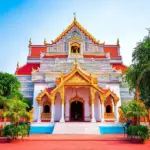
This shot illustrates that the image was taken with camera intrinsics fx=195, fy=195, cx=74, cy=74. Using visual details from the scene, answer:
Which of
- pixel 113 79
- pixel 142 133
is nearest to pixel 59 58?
pixel 113 79

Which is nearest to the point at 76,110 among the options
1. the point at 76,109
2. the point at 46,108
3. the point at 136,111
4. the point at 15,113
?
the point at 76,109

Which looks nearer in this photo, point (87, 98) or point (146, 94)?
point (146, 94)

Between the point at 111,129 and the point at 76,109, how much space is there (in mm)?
4728

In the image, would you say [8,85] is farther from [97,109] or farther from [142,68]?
[142,68]

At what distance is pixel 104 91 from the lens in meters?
17.4

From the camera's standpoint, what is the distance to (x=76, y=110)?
1853 centimetres

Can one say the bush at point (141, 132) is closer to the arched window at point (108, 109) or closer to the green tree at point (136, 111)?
the green tree at point (136, 111)

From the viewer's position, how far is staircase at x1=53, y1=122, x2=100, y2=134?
1368cm

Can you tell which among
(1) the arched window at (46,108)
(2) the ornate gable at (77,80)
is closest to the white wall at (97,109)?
(2) the ornate gable at (77,80)

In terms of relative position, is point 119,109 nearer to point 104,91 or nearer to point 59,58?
point 104,91

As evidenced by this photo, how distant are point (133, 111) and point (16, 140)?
20.0ft

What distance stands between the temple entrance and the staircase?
348 cm

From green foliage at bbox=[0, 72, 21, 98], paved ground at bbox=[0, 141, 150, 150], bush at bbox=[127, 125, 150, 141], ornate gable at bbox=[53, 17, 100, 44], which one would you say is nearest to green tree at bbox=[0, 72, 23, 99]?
green foliage at bbox=[0, 72, 21, 98]

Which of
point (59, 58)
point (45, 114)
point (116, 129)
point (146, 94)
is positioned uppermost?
Answer: point (59, 58)
